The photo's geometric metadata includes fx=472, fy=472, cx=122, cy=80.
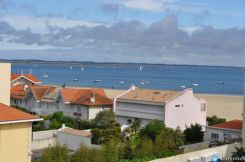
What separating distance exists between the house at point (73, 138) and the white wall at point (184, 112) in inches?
417

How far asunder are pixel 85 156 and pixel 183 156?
25.5 ft

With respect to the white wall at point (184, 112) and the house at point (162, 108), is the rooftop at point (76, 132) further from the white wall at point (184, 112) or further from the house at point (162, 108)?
the white wall at point (184, 112)

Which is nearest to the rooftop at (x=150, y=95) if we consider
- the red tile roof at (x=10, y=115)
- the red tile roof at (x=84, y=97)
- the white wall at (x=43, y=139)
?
the red tile roof at (x=84, y=97)

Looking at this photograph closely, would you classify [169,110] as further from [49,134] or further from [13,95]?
[13,95]

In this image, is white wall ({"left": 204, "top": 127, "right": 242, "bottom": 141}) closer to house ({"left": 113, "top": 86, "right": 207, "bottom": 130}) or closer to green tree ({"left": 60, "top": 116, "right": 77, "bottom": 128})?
house ({"left": 113, "top": 86, "right": 207, "bottom": 130})

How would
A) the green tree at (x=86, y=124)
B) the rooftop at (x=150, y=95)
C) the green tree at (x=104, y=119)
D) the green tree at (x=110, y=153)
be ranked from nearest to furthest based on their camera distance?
1. the green tree at (x=110, y=153)
2. the green tree at (x=104, y=119)
3. the green tree at (x=86, y=124)
4. the rooftop at (x=150, y=95)

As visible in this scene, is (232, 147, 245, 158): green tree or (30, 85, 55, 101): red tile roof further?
(30, 85, 55, 101): red tile roof

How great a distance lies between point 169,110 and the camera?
49.3 meters

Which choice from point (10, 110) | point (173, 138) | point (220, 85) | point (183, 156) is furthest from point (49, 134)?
point (220, 85)

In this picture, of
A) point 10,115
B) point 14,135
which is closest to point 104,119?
point 14,135

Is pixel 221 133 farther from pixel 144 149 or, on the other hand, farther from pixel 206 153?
pixel 144 149

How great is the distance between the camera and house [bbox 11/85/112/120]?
55.4 metres

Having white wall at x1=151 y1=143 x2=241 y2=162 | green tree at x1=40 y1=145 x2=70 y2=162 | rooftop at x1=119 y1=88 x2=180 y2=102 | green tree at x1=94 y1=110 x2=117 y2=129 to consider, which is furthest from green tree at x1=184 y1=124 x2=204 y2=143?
green tree at x1=40 y1=145 x2=70 y2=162

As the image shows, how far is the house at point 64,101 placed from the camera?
182ft
